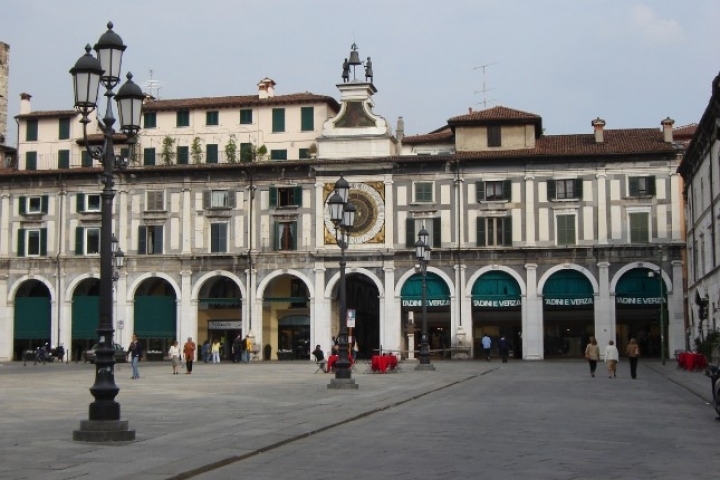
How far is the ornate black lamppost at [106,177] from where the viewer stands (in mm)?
16406

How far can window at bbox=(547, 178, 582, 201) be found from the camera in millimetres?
66625

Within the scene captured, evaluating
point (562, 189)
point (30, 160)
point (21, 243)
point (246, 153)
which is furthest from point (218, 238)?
point (562, 189)

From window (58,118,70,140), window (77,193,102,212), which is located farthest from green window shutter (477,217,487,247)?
window (58,118,70,140)

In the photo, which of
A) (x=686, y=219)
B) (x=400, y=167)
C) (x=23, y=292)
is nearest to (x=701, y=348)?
(x=686, y=219)

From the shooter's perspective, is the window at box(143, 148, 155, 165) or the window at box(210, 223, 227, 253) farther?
the window at box(143, 148, 155, 165)

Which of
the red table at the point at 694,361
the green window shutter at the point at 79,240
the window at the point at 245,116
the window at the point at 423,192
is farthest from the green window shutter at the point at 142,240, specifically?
the red table at the point at 694,361

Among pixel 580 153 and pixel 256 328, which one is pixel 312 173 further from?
pixel 580 153

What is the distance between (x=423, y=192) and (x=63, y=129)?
26.6 meters

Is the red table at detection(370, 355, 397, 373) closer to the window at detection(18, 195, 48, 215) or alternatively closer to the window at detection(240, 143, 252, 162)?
the window at detection(240, 143, 252, 162)

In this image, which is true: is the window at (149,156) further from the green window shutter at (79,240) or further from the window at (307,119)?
the window at (307,119)

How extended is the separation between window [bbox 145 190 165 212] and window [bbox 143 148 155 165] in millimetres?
2692

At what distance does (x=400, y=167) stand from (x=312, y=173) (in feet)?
19.2

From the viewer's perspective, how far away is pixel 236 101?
72.7m

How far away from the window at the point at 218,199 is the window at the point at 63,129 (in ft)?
39.1
